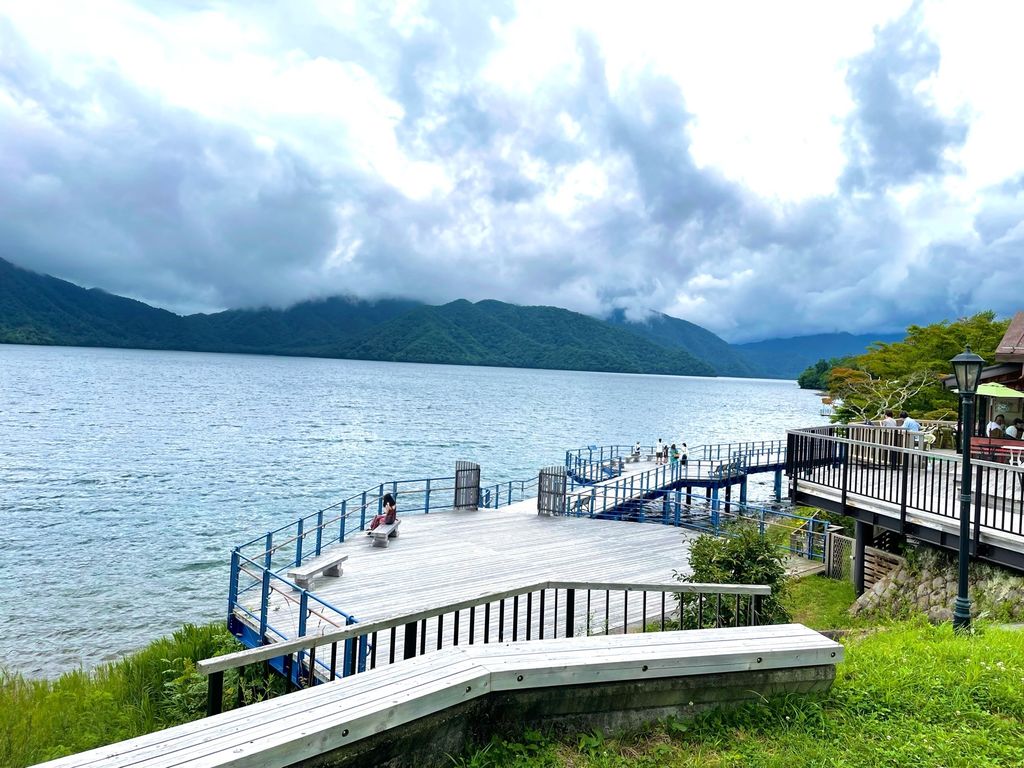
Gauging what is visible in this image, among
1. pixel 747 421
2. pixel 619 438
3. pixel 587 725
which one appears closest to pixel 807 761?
pixel 587 725

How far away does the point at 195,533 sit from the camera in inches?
1055

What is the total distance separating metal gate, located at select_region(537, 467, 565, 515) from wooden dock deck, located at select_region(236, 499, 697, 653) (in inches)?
22.6

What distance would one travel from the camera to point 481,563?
47.1ft

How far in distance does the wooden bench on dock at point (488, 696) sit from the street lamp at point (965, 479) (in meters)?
5.01

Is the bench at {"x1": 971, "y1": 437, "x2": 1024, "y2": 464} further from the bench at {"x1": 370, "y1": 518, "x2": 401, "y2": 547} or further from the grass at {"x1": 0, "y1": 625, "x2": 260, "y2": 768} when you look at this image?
the grass at {"x1": 0, "y1": 625, "x2": 260, "y2": 768}

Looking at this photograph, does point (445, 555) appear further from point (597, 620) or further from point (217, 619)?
point (217, 619)

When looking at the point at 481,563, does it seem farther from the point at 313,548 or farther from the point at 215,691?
the point at 313,548

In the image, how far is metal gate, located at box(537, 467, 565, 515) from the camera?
20.7 m

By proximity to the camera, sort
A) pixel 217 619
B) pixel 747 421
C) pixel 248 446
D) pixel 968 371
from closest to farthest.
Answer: pixel 968 371 < pixel 217 619 < pixel 248 446 < pixel 747 421

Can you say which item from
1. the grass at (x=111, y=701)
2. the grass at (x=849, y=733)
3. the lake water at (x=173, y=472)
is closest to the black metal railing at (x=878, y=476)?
the grass at (x=849, y=733)

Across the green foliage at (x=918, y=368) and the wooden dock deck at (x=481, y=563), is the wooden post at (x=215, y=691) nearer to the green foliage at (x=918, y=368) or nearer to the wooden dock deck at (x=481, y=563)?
the wooden dock deck at (x=481, y=563)

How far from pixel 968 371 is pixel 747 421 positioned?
10926 cm

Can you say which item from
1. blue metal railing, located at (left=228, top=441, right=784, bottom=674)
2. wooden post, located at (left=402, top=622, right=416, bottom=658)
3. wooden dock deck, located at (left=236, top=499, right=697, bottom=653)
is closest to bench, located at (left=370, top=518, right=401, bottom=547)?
wooden dock deck, located at (left=236, top=499, right=697, bottom=653)

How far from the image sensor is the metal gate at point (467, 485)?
20.8 metres
